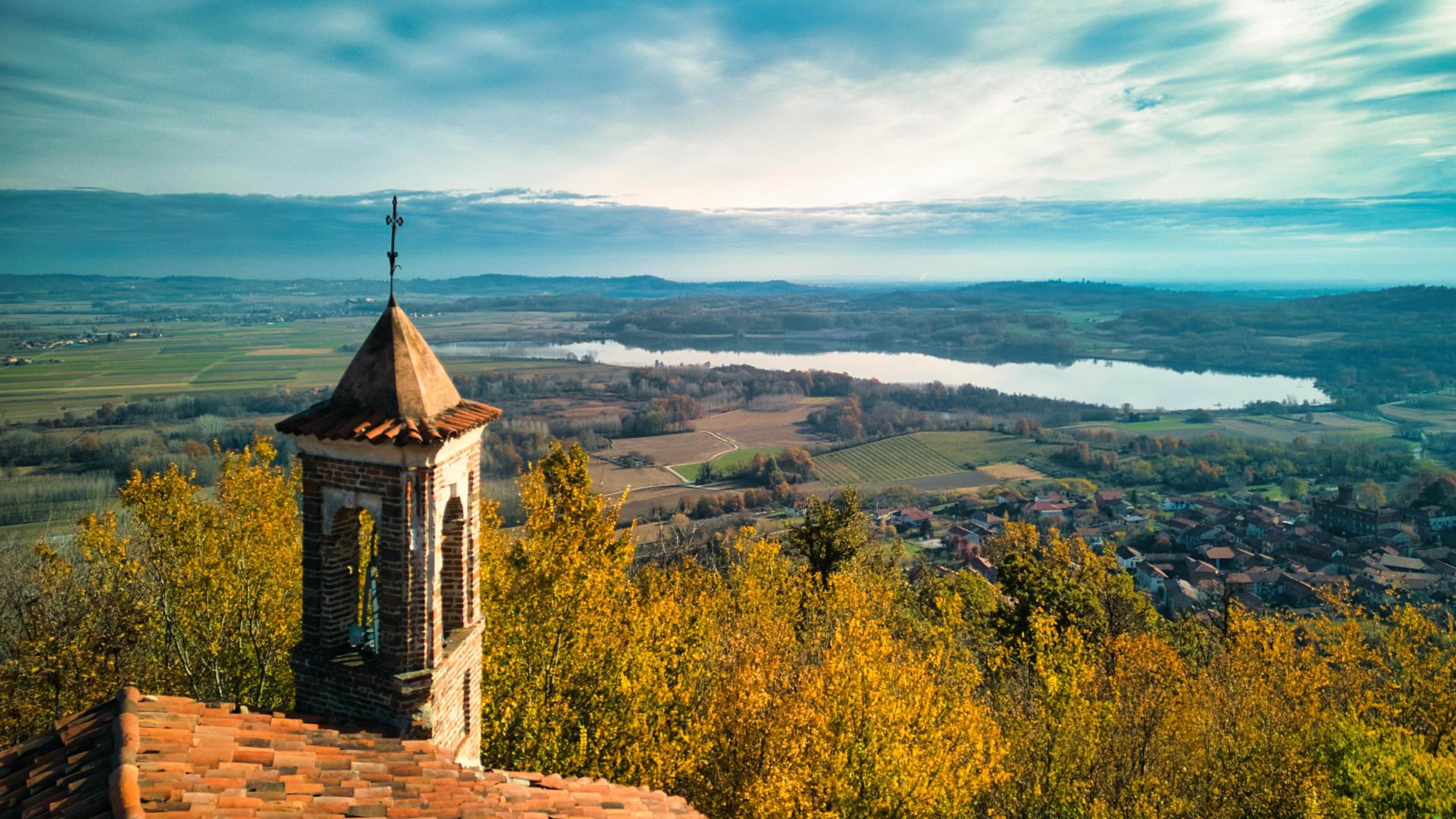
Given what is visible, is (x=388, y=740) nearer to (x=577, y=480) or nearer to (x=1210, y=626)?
(x=577, y=480)

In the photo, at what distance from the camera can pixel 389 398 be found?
26.8 feet

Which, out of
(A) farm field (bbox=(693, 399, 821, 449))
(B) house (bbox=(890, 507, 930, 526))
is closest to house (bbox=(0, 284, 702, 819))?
(B) house (bbox=(890, 507, 930, 526))

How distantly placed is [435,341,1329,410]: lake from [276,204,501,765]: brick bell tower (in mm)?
145715

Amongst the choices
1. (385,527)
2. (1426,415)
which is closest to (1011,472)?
(1426,415)

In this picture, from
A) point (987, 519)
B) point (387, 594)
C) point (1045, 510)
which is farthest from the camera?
point (1045, 510)

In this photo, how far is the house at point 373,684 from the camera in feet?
20.7

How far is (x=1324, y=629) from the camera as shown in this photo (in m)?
22.8

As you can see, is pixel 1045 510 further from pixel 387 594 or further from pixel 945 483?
pixel 387 594

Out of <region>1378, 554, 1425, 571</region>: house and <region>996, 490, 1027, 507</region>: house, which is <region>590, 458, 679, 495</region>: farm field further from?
<region>1378, 554, 1425, 571</region>: house

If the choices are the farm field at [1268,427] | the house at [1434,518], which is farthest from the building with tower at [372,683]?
the farm field at [1268,427]

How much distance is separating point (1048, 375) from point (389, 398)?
180m

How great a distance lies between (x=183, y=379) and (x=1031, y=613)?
98.9 m

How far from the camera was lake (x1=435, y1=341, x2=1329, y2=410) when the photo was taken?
142 metres

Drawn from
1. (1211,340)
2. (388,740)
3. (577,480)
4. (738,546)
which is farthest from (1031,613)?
(1211,340)
